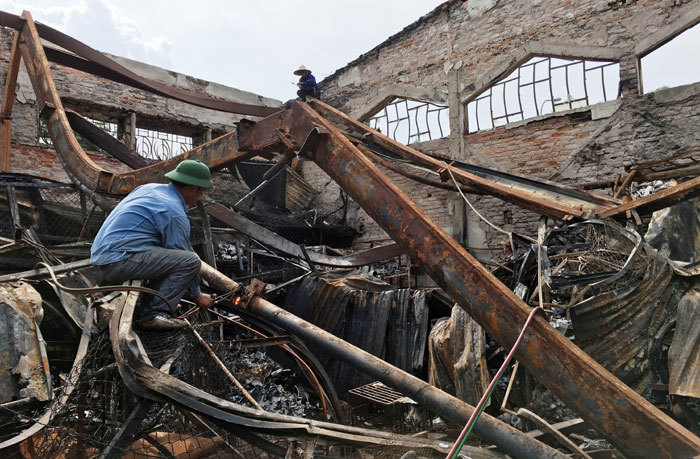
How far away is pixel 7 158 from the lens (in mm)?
6566

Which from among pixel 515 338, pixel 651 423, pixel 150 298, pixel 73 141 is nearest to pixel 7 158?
pixel 73 141

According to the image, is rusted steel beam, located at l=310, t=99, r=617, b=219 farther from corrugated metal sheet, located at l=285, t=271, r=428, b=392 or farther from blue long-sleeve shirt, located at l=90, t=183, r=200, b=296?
blue long-sleeve shirt, located at l=90, t=183, r=200, b=296

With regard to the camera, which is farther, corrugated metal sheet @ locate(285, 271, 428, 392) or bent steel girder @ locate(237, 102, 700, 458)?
corrugated metal sheet @ locate(285, 271, 428, 392)

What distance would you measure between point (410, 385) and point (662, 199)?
233 centimetres

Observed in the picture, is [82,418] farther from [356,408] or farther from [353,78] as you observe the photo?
[353,78]

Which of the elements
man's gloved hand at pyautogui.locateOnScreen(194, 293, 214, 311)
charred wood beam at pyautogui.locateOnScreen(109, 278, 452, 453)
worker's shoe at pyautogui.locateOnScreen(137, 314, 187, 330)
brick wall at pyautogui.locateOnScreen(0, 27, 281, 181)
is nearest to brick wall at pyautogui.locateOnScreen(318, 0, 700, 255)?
brick wall at pyautogui.locateOnScreen(0, 27, 281, 181)

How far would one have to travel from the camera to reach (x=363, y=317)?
5.77m

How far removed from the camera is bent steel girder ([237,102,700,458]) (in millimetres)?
1793

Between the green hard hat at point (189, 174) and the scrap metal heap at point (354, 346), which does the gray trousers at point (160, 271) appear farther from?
the green hard hat at point (189, 174)

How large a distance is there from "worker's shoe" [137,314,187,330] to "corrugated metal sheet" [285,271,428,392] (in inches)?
115

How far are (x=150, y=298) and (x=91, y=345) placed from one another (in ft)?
1.43

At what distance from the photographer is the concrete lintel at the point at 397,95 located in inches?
404

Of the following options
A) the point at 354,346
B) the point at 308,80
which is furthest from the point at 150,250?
the point at 308,80

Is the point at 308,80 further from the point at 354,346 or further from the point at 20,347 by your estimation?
the point at 20,347
